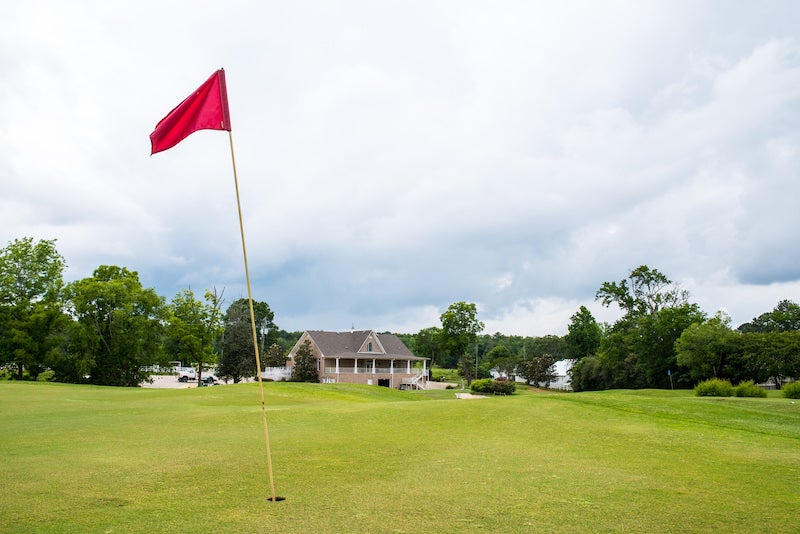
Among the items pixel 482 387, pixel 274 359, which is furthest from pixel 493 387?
pixel 274 359

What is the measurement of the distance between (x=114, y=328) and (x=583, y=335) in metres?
71.5

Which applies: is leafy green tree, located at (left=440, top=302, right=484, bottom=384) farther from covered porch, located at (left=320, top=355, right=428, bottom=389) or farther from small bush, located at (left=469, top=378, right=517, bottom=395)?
small bush, located at (left=469, top=378, right=517, bottom=395)

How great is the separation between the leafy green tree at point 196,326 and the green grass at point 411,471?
3836 cm

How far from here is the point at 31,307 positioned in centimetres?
5059

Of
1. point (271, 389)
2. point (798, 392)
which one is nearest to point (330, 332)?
point (271, 389)

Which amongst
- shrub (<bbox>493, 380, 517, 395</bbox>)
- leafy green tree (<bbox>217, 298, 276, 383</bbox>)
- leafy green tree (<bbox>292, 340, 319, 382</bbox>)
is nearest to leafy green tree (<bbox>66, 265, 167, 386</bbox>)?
leafy green tree (<bbox>217, 298, 276, 383</bbox>)

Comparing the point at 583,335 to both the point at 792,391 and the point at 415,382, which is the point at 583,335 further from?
the point at 792,391

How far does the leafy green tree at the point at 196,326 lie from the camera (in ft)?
187

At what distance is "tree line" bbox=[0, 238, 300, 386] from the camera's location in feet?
162

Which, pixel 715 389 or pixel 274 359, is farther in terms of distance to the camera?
pixel 274 359

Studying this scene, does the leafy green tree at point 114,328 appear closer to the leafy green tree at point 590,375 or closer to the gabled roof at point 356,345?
the gabled roof at point 356,345

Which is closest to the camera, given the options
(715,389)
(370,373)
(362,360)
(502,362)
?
(715,389)

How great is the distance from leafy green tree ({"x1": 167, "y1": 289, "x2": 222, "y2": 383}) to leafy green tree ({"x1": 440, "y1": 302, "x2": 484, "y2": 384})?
103ft

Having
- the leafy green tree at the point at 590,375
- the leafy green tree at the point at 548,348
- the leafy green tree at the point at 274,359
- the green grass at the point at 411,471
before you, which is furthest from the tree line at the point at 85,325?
the leafy green tree at the point at 548,348
